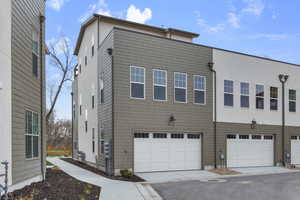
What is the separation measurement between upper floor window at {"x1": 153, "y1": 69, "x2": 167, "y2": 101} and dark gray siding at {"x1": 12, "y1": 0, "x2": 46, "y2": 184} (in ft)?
20.4

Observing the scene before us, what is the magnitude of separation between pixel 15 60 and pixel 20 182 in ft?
11.2

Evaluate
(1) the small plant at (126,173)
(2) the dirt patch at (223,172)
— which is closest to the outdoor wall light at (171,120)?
(2) the dirt patch at (223,172)

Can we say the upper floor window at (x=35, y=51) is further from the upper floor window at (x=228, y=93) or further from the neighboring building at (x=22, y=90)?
the upper floor window at (x=228, y=93)

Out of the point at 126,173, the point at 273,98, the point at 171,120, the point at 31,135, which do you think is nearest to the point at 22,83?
the point at 31,135

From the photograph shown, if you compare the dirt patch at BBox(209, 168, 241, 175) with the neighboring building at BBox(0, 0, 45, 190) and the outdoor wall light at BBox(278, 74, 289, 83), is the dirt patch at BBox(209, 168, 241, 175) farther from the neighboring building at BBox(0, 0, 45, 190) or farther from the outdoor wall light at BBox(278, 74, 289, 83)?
the neighboring building at BBox(0, 0, 45, 190)

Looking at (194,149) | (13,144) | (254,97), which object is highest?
(254,97)

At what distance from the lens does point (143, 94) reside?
46.6 ft

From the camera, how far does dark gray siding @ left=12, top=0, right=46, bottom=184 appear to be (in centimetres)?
776

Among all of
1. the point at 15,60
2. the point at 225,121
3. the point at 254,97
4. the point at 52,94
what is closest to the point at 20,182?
the point at 15,60

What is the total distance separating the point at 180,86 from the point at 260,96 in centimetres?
593

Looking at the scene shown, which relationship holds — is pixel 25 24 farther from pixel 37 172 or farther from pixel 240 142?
pixel 240 142

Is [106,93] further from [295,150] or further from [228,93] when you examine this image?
[295,150]

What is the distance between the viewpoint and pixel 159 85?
48.1ft

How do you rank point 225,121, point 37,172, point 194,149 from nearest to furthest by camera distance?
point 37,172, point 194,149, point 225,121
